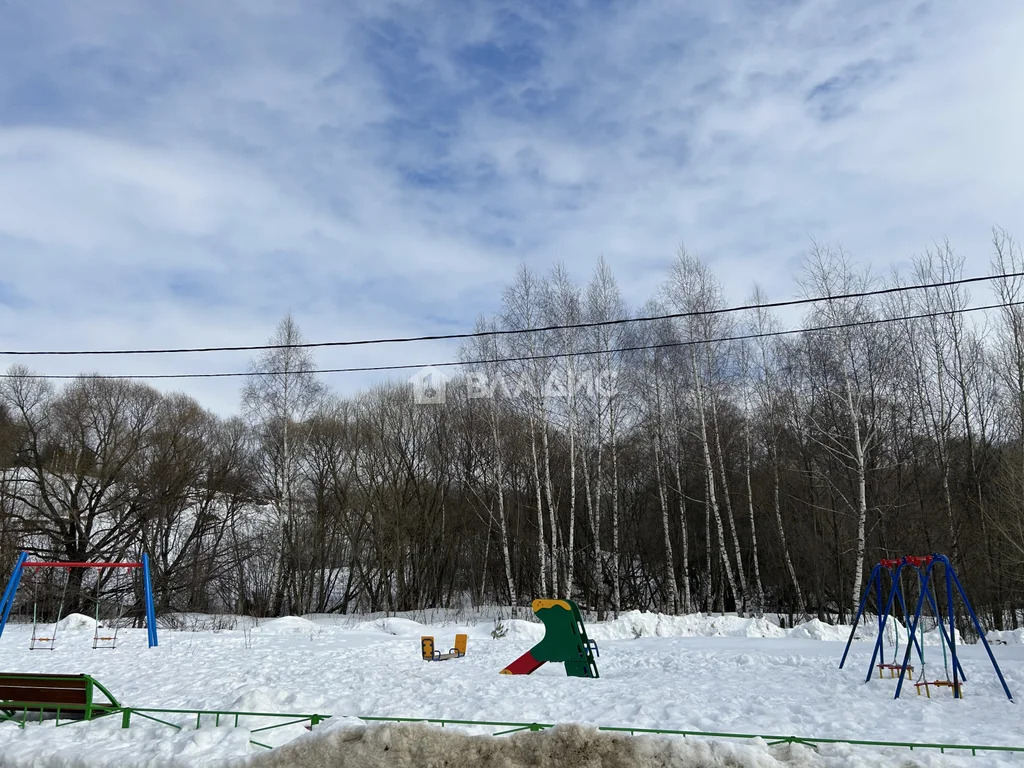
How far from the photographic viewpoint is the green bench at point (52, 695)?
672 centimetres

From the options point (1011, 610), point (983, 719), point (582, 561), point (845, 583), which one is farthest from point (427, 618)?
point (983, 719)

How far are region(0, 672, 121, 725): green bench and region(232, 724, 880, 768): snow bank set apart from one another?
8.16ft

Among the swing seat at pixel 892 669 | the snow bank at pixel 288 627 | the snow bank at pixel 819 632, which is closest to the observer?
the swing seat at pixel 892 669

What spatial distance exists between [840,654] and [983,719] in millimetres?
5078

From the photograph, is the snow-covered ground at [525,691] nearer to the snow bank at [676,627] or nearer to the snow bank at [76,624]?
the snow bank at [676,627]

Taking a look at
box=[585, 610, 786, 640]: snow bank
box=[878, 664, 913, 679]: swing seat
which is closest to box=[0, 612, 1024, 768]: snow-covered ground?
box=[878, 664, 913, 679]: swing seat

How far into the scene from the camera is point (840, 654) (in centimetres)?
1172

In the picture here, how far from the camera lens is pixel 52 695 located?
22.1 feet

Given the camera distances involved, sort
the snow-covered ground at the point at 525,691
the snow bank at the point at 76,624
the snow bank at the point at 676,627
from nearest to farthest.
Result: 1. the snow-covered ground at the point at 525,691
2. the snow bank at the point at 676,627
3. the snow bank at the point at 76,624

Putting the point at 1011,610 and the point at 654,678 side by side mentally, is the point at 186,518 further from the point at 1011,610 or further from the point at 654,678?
the point at 1011,610

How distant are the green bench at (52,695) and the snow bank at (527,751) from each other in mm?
2486

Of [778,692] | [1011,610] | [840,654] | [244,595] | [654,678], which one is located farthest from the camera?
[244,595]

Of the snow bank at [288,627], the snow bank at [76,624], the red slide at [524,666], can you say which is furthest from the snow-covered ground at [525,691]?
the snow bank at [288,627]

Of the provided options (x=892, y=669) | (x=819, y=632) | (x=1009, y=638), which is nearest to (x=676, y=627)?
(x=819, y=632)
